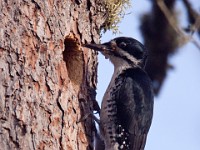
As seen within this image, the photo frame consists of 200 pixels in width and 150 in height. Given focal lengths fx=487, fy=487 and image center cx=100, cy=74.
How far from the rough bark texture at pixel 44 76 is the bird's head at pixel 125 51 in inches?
14.6

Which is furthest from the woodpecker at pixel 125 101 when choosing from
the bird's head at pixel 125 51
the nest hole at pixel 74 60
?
the nest hole at pixel 74 60

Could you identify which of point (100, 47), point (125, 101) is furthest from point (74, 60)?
point (125, 101)

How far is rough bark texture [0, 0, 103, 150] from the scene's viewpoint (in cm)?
309

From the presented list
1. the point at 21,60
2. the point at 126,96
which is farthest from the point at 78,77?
the point at 21,60

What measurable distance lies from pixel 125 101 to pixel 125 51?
0.52 m

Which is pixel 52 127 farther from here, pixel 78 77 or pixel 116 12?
Answer: pixel 116 12

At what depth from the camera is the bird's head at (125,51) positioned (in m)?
4.18

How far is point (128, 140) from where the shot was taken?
3828 mm

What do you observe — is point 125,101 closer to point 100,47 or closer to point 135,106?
point 135,106

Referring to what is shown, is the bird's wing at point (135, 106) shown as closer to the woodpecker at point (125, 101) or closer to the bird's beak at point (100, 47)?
the woodpecker at point (125, 101)

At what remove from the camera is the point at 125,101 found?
394cm

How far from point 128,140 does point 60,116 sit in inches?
28.4

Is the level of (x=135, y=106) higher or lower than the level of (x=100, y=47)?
lower

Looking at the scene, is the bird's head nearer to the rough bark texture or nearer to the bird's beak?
the bird's beak
